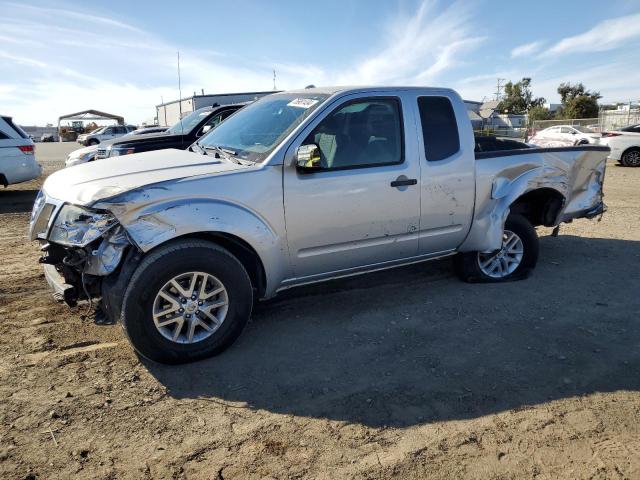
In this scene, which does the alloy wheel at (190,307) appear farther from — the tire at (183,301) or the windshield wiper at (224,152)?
the windshield wiper at (224,152)

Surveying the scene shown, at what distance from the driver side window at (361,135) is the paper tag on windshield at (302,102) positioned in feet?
0.77

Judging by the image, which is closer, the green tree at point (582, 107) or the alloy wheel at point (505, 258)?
the alloy wheel at point (505, 258)

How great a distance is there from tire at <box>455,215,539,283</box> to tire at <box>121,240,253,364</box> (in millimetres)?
2501

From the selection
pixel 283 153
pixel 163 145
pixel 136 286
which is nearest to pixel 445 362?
pixel 283 153

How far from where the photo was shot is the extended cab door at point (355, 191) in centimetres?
392

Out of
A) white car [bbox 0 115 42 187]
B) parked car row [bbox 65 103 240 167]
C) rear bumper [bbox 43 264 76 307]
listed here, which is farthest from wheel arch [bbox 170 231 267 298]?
white car [bbox 0 115 42 187]

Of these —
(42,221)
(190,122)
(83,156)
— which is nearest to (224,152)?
(42,221)

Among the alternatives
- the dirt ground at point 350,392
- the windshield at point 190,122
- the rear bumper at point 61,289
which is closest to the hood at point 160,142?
the windshield at point 190,122

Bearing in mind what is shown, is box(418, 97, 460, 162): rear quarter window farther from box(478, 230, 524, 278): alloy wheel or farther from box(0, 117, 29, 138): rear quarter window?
box(0, 117, 29, 138): rear quarter window

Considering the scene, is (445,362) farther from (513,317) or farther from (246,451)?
(246,451)

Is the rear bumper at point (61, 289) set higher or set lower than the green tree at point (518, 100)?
lower

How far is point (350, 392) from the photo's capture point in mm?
3230

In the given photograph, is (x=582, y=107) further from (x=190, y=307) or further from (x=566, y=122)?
(x=190, y=307)

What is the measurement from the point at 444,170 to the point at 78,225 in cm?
303
